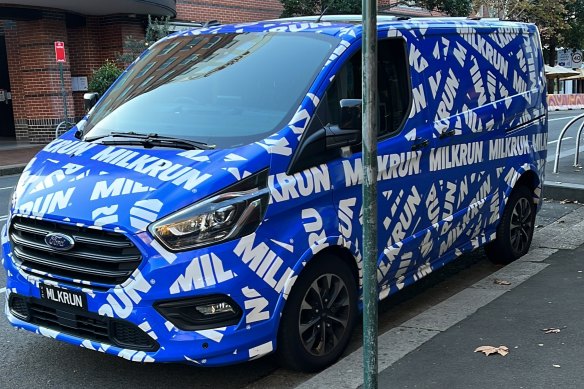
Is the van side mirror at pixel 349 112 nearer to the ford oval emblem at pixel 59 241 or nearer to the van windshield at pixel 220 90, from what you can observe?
the van windshield at pixel 220 90

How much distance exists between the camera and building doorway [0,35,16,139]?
75.1 ft

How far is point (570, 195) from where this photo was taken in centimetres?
898

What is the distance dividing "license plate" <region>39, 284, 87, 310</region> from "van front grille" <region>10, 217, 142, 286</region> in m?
0.06

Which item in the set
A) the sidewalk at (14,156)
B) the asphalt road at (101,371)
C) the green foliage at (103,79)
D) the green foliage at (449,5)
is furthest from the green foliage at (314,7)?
the asphalt road at (101,371)

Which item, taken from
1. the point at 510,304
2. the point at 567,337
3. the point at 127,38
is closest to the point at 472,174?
the point at 510,304

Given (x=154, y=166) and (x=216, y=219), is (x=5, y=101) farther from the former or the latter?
(x=216, y=219)

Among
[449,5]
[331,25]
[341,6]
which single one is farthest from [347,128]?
[449,5]

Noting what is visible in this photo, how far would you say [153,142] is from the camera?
13.1 feet

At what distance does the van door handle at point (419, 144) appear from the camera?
471 cm

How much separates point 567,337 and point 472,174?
1.60 meters

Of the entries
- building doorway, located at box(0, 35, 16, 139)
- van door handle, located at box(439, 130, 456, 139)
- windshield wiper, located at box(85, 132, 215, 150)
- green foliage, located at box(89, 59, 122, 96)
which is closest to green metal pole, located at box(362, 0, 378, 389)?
windshield wiper, located at box(85, 132, 215, 150)

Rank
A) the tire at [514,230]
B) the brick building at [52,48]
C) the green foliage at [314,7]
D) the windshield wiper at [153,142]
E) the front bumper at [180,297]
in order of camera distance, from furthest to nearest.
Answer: the green foliage at [314,7] < the brick building at [52,48] < the tire at [514,230] < the windshield wiper at [153,142] < the front bumper at [180,297]

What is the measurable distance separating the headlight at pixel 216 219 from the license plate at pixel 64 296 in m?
0.59

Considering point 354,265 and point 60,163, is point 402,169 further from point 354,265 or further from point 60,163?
point 60,163
